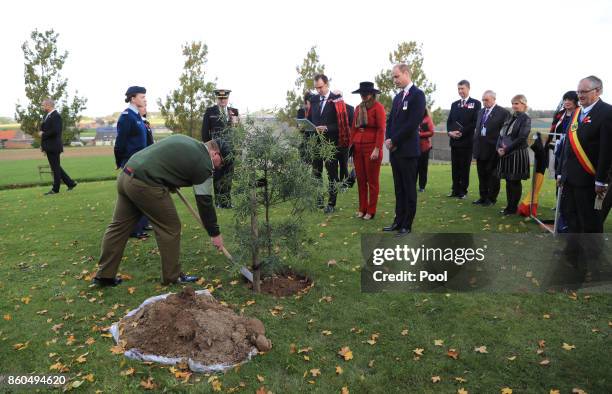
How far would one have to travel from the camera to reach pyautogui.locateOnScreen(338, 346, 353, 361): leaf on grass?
13.5ft

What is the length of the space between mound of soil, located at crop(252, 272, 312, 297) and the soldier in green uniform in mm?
804

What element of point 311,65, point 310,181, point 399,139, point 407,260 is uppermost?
point 311,65

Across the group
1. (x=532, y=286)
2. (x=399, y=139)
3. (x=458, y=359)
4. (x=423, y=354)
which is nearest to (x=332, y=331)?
(x=423, y=354)

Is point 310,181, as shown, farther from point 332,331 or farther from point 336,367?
point 336,367

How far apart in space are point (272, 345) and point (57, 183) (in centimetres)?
1141

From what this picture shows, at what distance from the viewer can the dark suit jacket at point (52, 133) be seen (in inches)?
490

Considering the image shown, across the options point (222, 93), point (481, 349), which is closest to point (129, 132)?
point (222, 93)

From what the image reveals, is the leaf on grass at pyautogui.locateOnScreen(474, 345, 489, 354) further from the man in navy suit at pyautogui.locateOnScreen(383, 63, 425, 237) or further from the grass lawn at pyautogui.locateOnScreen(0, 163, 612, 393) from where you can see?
the man in navy suit at pyautogui.locateOnScreen(383, 63, 425, 237)

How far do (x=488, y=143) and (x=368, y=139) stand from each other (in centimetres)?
287

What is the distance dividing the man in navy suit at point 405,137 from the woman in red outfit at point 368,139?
1.55ft

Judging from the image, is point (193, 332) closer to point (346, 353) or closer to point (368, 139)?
point (346, 353)

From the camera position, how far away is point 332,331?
464 centimetres

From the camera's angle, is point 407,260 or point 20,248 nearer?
point 407,260

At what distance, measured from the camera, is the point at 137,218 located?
19.1ft
